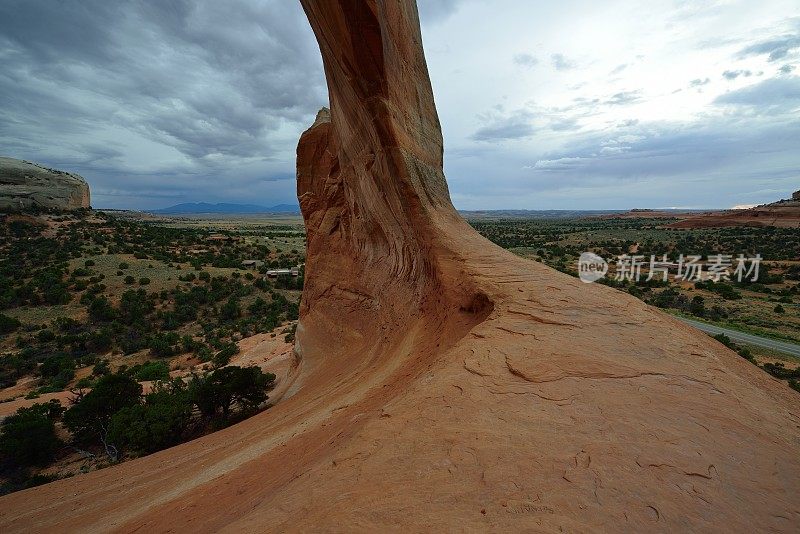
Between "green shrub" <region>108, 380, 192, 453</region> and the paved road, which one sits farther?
the paved road

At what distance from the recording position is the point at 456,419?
3.42 metres

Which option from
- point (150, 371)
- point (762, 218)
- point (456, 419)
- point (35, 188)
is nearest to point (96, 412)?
point (150, 371)

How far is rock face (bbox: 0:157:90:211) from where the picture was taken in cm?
6244

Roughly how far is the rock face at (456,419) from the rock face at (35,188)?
81234 mm

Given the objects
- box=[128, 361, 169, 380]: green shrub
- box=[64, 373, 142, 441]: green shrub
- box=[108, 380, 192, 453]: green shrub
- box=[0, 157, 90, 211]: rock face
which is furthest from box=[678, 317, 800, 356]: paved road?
box=[0, 157, 90, 211]: rock face

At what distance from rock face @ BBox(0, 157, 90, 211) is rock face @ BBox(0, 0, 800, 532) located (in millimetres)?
81234

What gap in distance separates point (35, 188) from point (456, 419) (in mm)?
93395

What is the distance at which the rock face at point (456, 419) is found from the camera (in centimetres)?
253

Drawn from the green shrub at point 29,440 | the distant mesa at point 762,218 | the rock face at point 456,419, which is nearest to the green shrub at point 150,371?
the green shrub at point 29,440

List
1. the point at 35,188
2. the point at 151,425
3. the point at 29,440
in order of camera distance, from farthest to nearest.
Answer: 1. the point at 35,188
2. the point at 151,425
3. the point at 29,440

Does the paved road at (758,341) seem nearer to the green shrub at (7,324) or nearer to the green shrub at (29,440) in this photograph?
the green shrub at (29,440)

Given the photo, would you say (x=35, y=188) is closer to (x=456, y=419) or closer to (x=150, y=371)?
(x=150, y=371)

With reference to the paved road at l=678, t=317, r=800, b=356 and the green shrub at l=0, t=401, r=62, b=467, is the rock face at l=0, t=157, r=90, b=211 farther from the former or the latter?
the paved road at l=678, t=317, r=800, b=356

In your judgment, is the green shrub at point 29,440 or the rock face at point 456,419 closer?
the rock face at point 456,419
